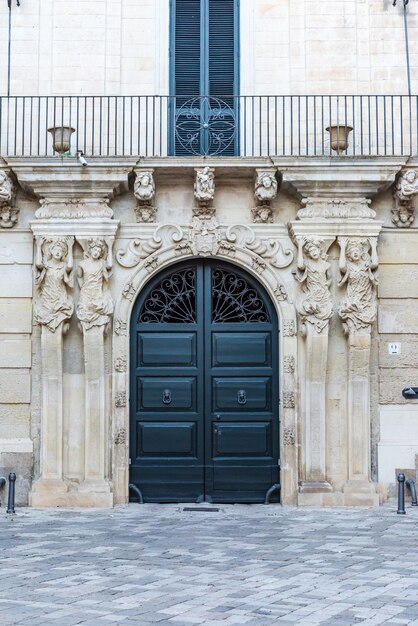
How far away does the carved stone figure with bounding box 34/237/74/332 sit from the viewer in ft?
42.6

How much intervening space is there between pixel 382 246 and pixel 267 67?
280cm

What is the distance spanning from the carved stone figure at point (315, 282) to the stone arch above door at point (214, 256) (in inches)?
8.8

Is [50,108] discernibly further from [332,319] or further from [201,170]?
[332,319]

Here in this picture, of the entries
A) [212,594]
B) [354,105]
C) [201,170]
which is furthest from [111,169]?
[212,594]

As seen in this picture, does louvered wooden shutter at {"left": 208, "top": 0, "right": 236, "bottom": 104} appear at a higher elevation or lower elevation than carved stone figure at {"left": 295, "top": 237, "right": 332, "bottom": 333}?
higher

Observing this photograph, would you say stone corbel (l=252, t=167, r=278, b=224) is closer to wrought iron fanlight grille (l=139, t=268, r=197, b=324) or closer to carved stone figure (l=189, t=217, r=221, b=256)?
carved stone figure (l=189, t=217, r=221, b=256)

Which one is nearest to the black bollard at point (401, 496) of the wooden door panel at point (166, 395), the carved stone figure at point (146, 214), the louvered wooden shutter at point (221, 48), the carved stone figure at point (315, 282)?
the carved stone figure at point (315, 282)

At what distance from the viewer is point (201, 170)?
42.5ft

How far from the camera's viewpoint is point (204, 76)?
45.2 ft

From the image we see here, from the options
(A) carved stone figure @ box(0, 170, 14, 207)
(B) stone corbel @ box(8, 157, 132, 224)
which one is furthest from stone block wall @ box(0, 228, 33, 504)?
(B) stone corbel @ box(8, 157, 132, 224)

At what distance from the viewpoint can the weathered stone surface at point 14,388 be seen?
43.3 ft

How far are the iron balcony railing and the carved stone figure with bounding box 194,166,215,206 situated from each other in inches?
22.5

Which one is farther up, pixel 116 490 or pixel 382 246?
pixel 382 246

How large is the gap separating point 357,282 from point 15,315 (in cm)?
433
